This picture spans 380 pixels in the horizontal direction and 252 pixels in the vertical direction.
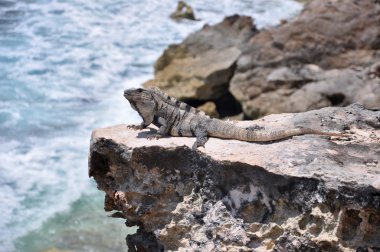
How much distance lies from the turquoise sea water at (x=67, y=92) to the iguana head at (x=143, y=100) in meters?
3.66

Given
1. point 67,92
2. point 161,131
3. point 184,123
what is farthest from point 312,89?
point 67,92

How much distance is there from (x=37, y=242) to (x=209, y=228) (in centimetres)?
521

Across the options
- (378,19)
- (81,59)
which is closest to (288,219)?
(378,19)

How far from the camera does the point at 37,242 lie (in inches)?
385

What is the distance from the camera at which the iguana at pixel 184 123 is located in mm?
5852

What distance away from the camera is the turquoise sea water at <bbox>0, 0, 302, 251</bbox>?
406 inches

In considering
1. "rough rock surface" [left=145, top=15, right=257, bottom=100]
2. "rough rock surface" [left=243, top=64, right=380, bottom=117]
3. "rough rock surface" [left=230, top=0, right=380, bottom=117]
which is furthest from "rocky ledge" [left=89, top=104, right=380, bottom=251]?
"rough rock surface" [left=145, top=15, right=257, bottom=100]

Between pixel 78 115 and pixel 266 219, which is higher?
pixel 266 219

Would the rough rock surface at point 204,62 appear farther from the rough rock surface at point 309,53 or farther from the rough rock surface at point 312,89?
the rough rock surface at point 312,89

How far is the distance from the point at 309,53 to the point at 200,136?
780 cm

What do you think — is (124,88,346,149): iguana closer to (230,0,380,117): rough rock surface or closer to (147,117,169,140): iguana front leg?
(147,117,169,140): iguana front leg

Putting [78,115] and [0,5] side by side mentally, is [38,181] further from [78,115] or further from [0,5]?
[0,5]

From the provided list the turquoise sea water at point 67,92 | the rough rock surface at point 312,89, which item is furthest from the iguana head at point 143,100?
the rough rock surface at point 312,89

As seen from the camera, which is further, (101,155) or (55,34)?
(55,34)
